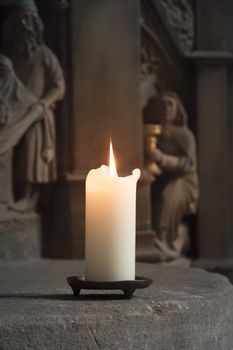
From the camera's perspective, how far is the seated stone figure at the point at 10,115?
307 cm

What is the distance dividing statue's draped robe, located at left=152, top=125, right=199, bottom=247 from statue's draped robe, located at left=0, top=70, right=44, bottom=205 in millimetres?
791

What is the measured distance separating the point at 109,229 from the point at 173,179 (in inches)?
82.5

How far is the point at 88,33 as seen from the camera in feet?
10.9

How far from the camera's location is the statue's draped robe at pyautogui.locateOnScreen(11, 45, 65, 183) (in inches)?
125

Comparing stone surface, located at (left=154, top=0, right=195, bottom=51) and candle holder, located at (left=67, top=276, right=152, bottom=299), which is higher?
stone surface, located at (left=154, top=0, right=195, bottom=51)

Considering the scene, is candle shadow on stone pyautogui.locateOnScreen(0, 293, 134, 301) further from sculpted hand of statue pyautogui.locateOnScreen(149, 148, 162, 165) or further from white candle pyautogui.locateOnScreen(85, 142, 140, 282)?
sculpted hand of statue pyautogui.locateOnScreen(149, 148, 162, 165)

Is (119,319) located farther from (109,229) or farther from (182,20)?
(182,20)

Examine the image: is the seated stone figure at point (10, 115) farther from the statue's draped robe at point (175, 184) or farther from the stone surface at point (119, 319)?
the stone surface at point (119, 319)

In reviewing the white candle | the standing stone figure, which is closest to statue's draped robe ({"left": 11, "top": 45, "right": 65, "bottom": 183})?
the standing stone figure

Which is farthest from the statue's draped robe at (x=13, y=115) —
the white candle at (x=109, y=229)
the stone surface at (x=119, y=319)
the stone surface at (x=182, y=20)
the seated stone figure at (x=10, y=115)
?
the white candle at (x=109, y=229)

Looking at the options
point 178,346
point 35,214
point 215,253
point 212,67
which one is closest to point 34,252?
point 35,214

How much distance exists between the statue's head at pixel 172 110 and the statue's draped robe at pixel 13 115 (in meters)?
0.72

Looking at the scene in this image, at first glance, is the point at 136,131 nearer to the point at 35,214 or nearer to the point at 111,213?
the point at 35,214

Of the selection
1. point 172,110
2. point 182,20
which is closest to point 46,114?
point 172,110
